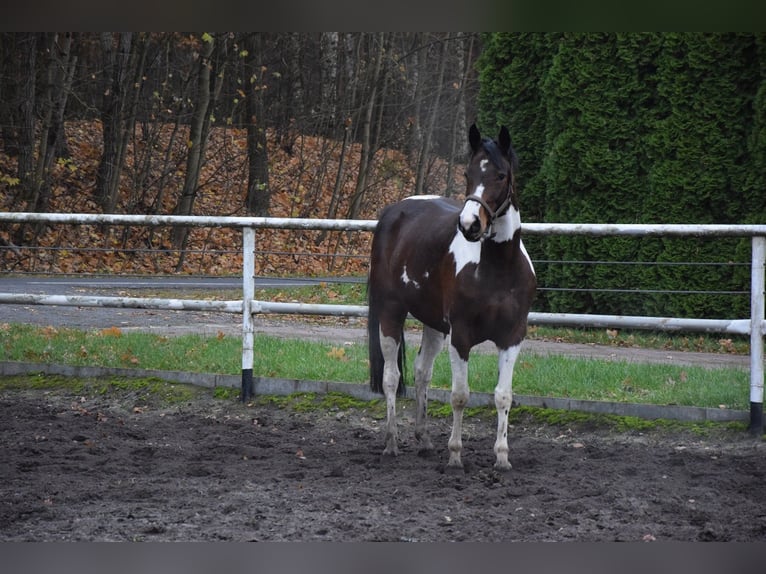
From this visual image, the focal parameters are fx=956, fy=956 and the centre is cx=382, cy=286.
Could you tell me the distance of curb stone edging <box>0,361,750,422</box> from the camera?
23.1 ft

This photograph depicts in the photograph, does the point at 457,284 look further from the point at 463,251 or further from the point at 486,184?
the point at 486,184

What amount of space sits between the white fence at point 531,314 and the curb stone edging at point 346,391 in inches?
9.8

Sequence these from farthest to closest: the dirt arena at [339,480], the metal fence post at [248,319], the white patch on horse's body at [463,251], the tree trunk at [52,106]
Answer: the tree trunk at [52,106]
the metal fence post at [248,319]
the white patch on horse's body at [463,251]
the dirt arena at [339,480]

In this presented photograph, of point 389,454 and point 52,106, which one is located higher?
point 52,106

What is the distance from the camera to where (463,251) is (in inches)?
244

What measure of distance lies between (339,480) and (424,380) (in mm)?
1338

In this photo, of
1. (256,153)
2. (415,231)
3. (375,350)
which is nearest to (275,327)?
(375,350)

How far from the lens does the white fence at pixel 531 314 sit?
6.76 metres

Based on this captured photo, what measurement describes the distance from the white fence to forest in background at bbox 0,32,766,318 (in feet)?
1.35

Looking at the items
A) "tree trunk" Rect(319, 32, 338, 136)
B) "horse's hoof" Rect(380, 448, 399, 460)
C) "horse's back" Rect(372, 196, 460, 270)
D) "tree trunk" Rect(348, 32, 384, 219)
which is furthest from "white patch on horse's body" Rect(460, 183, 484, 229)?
"tree trunk" Rect(319, 32, 338, 136)

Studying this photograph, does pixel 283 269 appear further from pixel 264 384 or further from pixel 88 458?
pixel 88 458

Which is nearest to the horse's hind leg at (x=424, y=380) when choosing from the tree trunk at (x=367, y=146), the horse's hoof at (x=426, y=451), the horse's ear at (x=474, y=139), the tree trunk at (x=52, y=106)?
the horse's hoof at (x=426, y=451)

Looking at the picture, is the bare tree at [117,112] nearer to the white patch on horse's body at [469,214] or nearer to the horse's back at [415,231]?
the horse's back at [415,231]

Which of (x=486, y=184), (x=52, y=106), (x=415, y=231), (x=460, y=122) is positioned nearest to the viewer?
(x=486, y=184)
